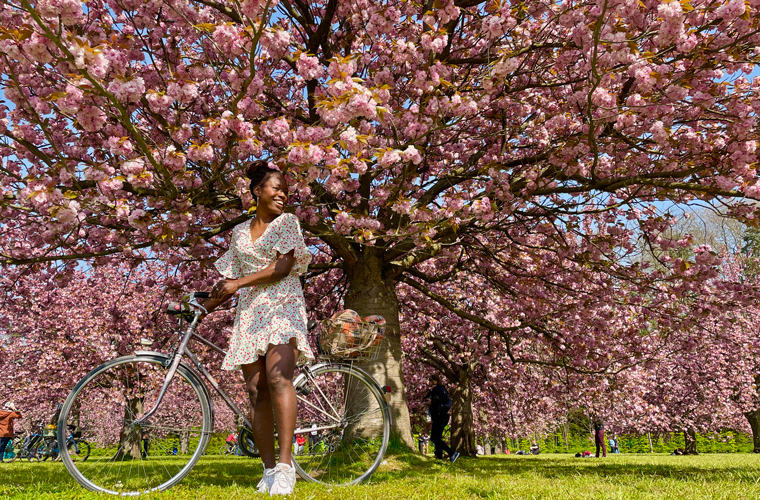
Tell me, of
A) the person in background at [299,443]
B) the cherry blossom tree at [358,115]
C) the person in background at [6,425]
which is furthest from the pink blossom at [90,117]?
the person in background at [6,425]

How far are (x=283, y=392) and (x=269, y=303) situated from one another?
1.92 feet

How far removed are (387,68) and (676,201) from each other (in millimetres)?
3934

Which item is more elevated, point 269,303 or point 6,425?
point 269,303

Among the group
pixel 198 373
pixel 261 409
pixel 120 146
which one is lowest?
pixel 261 409

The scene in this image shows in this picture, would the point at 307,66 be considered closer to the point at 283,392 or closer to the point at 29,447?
the point at 283,392

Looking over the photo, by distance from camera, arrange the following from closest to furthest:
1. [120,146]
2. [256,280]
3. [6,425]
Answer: [256,280]
[120,146]
[6,425]

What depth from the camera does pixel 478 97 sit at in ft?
18.6

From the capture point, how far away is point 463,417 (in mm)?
13930

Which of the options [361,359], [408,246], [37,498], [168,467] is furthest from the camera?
[408,246]

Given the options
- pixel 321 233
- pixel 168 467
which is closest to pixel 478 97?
pixel 321 233

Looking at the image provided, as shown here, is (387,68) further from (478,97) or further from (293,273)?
(293,273)

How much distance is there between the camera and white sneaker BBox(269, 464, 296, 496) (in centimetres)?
297

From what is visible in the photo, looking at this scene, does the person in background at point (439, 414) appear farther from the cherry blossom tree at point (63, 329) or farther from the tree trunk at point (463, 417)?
the cherry blossom tree at point (63, 329)

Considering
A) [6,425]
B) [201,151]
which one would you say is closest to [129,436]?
[201,151]
